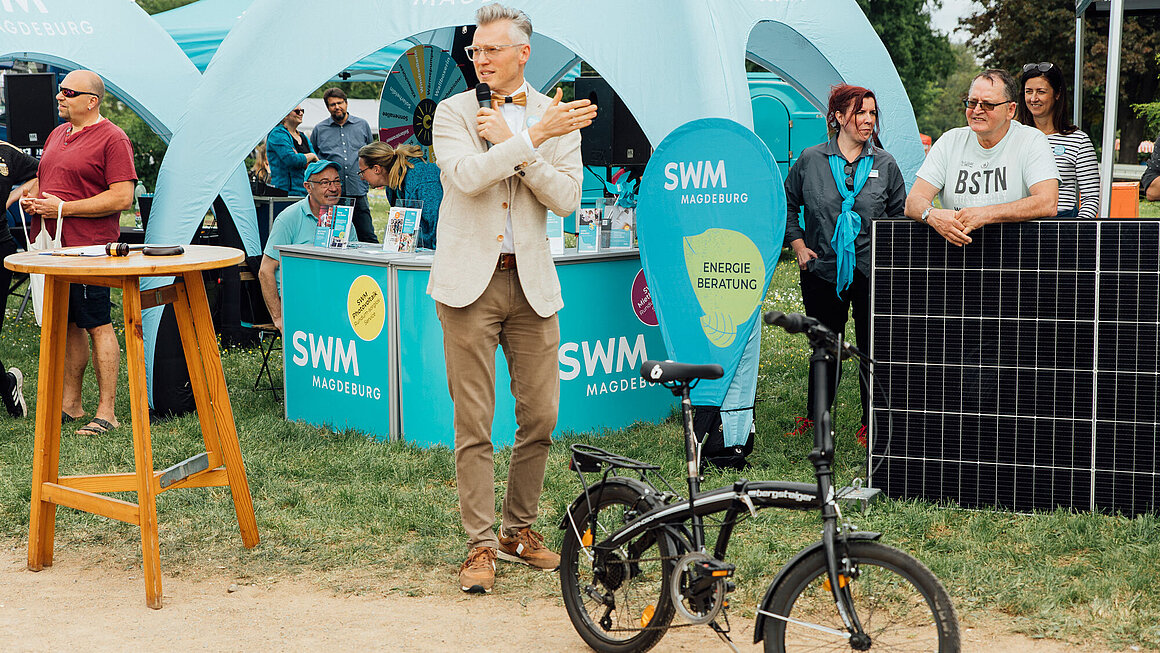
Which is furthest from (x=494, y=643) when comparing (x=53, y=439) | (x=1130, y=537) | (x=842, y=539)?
(x=1130, y=537)

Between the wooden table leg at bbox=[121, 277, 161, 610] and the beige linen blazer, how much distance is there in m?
1.07

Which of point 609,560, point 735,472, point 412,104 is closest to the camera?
point 609,560

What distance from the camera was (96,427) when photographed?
22.4 feet

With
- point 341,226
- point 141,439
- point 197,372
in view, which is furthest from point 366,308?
point 141,439

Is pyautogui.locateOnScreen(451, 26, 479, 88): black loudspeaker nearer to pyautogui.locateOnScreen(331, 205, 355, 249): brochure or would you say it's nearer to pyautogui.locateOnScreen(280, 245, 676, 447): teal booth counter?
pyautogui.locateOnScreen(331, 205, 355, 249): brochure

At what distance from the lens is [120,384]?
27.1ft

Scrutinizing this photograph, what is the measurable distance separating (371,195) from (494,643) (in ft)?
97.7

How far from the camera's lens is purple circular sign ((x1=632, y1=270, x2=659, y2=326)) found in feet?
21.8

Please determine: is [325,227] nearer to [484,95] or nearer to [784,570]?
[484,95]

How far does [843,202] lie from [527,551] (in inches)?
103

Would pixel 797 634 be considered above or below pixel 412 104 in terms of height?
below

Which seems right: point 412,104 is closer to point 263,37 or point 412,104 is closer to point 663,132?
point 263,37

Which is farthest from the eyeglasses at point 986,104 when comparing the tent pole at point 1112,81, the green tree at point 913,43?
the green tree at point 913,43

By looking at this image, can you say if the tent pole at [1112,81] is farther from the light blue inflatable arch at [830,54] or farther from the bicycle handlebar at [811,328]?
the bicycle handlebar at [811,328]
